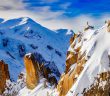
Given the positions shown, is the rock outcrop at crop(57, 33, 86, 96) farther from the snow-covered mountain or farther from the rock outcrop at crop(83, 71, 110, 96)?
the rock outcrop at crop(83, 71, 110, 96)

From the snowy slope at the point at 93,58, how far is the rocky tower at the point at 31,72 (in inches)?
1638

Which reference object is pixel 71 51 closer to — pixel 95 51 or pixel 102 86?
pixel 95 51

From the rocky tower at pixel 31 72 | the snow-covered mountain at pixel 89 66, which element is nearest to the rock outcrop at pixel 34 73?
the rocky tower at pixel 31 72

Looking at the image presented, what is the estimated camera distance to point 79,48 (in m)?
90.6

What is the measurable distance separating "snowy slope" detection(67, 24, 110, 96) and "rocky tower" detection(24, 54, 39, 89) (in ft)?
136

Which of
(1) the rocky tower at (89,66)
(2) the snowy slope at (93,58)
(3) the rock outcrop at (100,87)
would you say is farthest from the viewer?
(2) the snowy slope at (93,58)

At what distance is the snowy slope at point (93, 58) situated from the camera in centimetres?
7344

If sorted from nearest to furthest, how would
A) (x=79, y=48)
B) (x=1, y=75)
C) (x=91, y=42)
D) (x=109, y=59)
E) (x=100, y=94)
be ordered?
(x=100, y=94) → (x=109, y=59) → (x=91, y=42) → (x=79, y=48) → (x=1, y=75)

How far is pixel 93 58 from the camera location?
77938 mm

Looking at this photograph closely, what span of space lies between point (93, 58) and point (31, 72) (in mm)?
53899

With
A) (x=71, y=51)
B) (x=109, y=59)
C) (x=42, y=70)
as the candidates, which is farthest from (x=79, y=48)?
(x=42, y=70)

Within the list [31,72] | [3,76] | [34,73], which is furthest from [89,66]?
[3,76]

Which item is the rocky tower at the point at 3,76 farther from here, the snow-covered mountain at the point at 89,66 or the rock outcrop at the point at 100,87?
the rock outcrop at the point at 100,87

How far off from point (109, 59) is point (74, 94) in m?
8.65
